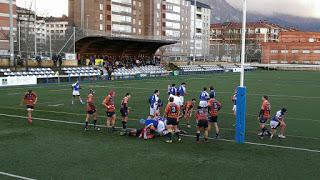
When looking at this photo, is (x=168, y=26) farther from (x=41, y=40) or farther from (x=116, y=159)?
(x=116, y=159)

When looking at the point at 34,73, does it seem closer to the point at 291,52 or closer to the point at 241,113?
the point at 241,113

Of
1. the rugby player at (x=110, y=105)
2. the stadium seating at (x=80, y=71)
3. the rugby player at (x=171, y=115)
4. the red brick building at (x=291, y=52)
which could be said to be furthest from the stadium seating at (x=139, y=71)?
the rugby player at (x=171, y=115)

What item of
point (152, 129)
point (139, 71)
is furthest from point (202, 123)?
point (139, 71)

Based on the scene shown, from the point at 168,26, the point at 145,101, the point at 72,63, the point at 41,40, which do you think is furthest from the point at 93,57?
the point at 168,26

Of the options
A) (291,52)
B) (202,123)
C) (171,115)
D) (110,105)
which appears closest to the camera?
(202,123)

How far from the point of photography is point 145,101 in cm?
3152

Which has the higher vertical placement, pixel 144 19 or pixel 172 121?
pixel 144 19

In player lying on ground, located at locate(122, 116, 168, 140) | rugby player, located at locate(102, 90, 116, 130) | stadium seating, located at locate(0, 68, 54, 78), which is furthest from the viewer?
stadium seating, located at locate(0, 68, 54, 78)

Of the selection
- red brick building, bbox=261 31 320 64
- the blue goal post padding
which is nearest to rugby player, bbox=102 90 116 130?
the blue goal post padding

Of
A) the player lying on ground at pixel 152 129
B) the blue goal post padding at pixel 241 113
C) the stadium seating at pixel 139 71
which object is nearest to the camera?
the blue goal post padding at pixel 241 113

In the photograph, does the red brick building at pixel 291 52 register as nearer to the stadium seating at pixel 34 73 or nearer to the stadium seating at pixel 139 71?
the stadium seating at pixel 139 71

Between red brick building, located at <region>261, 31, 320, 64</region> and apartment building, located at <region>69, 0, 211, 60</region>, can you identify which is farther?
red brick building, located at <region>261, 31, 320, 64</region>

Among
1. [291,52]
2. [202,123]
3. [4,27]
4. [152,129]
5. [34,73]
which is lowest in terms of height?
[152,129]

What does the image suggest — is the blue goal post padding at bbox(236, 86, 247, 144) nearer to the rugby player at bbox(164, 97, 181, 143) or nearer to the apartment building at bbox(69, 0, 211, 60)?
the rugby player at bbox(164, 97, 181, 143)
